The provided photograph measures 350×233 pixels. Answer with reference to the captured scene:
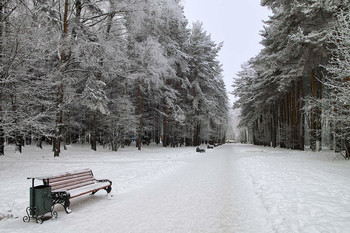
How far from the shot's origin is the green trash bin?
15.9 ft

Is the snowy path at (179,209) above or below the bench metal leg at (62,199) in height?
Result: below

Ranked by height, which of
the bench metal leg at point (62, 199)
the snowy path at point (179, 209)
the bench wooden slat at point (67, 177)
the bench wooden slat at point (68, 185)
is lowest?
the snowy path at point (179, 209)

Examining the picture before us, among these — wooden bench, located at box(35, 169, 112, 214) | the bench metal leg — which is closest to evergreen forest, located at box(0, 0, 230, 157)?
wooden bench, located at box(35, 169, 112, 214)

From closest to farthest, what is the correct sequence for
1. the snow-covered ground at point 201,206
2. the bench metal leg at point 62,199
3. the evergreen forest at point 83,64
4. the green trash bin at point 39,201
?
the snow-covered ground at point 201,206 < the green trash bin at point 39,201 < the bench metal leg at point 62,199 < the evergreen forest at point 83,64

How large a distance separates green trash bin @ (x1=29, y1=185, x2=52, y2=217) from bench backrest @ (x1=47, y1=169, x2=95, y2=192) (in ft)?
Answer: 1.03

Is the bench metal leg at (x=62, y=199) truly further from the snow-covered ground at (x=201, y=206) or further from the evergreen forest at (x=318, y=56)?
the evergreen forest at (x=318, y=56)

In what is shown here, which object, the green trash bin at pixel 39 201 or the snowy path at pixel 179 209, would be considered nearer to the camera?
the snowy path at pixel 179 209

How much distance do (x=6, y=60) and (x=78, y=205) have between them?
635cm

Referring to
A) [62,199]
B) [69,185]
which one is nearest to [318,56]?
[69,185]

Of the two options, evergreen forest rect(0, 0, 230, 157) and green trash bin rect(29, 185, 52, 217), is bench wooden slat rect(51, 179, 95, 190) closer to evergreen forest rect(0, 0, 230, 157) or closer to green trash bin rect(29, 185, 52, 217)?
green trash bin rect(29, 185, 52, 217)

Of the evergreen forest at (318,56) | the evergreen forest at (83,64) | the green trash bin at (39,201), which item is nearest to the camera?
the green trash bin at (39,201)

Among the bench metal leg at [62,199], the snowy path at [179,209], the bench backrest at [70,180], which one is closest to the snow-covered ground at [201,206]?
the snowy path at [179,209]

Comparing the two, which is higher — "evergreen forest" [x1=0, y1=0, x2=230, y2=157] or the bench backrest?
"evergreen forest" [x1=0, y1=0, x2=230, y2=157]

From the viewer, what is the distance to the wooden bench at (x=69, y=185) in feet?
17.5
